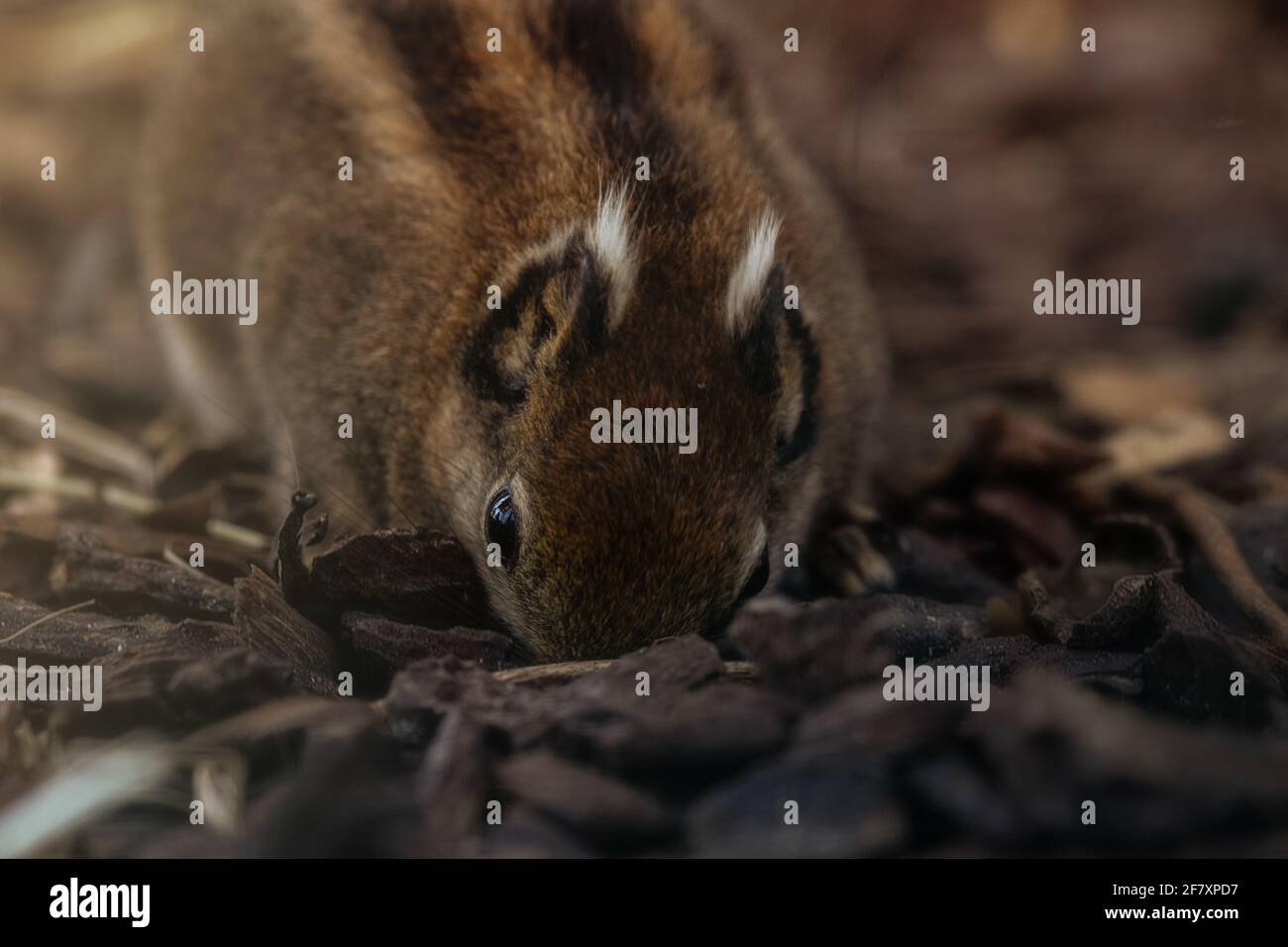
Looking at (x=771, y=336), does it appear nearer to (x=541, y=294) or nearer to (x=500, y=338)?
(x=541, y=294)

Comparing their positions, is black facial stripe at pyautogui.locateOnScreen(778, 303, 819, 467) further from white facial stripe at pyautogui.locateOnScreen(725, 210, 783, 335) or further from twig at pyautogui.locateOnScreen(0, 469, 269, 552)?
twig at pyautogui.locateOnScreen(0, 469, 269, 552)

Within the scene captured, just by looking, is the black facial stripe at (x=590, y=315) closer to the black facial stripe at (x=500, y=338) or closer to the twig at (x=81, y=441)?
the black facial stripe at (x=500, y=338)

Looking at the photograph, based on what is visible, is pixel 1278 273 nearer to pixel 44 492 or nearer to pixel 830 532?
pixel 830 532

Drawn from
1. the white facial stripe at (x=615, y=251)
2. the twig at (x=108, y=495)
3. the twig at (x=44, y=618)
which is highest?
the white facial stripe at (x=615, y=251)

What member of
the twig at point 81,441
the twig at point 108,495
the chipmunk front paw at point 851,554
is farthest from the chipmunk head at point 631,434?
the twig at point 81,441

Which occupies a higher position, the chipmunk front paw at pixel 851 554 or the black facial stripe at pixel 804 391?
the black facial stripe at pixel 804 391

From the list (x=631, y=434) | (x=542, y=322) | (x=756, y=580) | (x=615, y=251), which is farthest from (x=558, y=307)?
(x=756, y=580)
